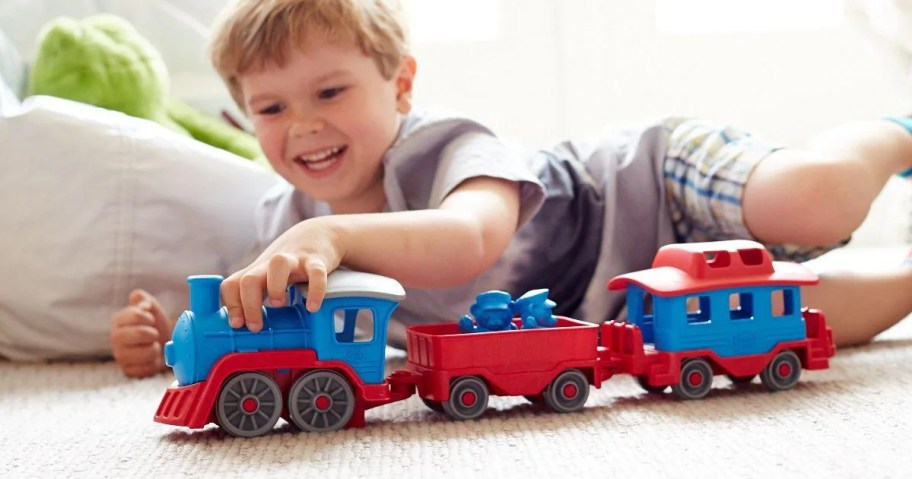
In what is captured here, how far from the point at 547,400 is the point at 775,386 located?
7.7 inches

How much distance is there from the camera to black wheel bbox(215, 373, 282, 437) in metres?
0.70

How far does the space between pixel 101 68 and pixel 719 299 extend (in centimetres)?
88

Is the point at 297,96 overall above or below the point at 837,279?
above

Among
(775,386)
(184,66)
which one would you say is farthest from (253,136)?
(775,386)

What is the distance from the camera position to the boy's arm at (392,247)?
0.71m

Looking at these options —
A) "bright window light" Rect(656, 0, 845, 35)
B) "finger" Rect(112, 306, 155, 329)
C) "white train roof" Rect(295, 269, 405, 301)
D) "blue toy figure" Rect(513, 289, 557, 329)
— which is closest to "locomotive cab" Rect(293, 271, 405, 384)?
"white train roof" Rect(295, 269, 405, 301)

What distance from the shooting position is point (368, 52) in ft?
3.52

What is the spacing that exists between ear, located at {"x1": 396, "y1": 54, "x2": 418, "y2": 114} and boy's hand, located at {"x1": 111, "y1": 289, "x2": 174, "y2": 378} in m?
0.34

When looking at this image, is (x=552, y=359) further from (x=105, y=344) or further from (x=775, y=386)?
(x=105, y=344)

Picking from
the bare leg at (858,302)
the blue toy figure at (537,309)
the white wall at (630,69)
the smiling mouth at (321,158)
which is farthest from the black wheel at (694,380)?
the white wall at (630,69)

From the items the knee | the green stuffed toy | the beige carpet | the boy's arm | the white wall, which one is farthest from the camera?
the white wall

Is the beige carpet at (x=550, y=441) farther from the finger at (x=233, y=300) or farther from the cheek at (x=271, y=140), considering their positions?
the cheek at (x=271, y=140)

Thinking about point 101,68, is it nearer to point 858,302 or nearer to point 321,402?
point 321,402

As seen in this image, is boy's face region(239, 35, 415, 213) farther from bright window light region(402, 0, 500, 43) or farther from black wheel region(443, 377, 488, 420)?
bright window light region(402, 0, 500, 43)
